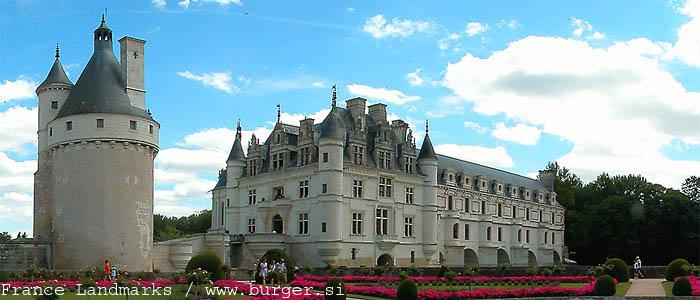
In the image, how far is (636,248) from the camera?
220 ft

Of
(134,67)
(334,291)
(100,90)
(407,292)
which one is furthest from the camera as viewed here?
(134,67)

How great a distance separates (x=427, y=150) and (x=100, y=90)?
23.2 m

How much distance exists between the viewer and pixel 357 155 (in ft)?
152

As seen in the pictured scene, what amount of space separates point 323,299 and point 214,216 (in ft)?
122

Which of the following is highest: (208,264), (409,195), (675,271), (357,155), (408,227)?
(357,155)

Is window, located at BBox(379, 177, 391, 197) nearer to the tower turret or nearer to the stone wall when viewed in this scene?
the tower turret

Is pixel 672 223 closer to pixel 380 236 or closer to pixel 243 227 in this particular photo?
pixel 380 236

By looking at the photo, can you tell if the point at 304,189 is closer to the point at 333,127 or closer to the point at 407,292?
the point at 333,127

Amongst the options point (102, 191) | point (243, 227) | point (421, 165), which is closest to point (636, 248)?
point (421, 165)

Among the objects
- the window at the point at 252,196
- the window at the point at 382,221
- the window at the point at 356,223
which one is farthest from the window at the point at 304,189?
the window at the point at 382,221

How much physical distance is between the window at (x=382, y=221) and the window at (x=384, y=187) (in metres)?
1.03

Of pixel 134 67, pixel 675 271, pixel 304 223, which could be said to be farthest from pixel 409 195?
pixel 134 67

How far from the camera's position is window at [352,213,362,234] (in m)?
45.7

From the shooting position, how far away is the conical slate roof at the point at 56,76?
1550 inches
